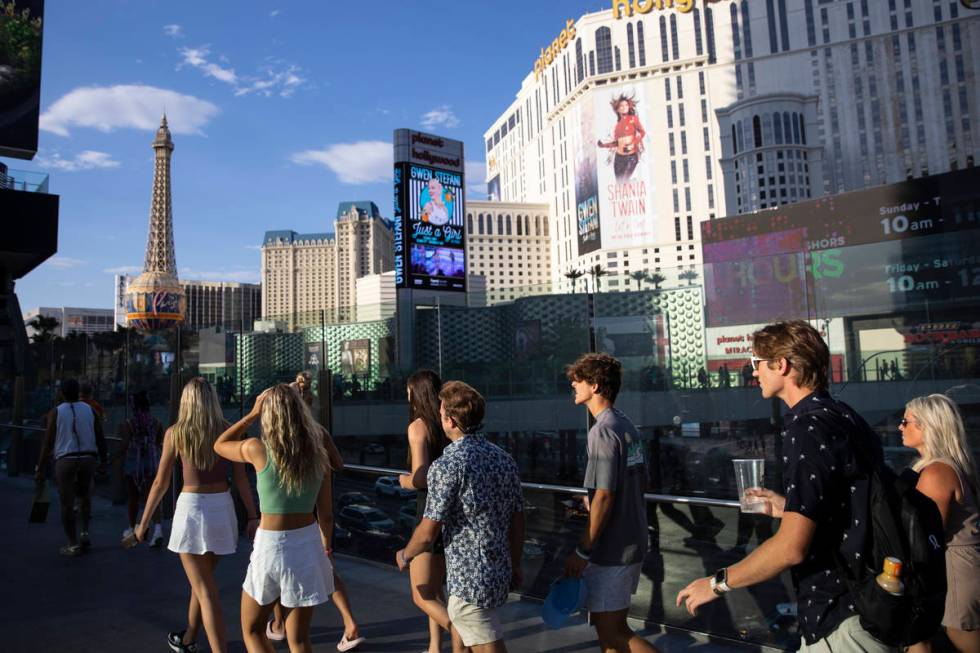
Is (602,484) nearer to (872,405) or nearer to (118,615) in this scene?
(118,615)

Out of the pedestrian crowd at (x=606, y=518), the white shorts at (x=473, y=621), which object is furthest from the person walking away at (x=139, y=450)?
the white shorts at (x=473, y=621)

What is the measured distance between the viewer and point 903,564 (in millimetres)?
1930

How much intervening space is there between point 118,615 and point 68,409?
2514 mm

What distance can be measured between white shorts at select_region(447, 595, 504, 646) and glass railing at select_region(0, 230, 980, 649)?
3.41m

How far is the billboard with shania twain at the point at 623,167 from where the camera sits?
342 feet

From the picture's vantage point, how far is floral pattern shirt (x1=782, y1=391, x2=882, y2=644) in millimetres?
2014

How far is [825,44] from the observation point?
97938mm

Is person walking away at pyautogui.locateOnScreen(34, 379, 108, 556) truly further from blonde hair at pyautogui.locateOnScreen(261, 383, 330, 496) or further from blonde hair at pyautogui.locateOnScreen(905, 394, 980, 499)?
blonde hair at pyautogui.locateOnScreen(905, 394, 980, 499)

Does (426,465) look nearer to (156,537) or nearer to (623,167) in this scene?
(156,537)

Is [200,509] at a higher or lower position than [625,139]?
lower

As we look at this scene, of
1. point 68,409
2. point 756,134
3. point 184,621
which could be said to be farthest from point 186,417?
point 756,134

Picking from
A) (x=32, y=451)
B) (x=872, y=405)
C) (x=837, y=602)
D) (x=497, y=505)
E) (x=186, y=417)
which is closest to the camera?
(x=837, y=602)

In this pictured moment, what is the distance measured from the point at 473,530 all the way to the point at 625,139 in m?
109

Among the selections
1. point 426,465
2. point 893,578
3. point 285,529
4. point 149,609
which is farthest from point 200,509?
point 893,578
